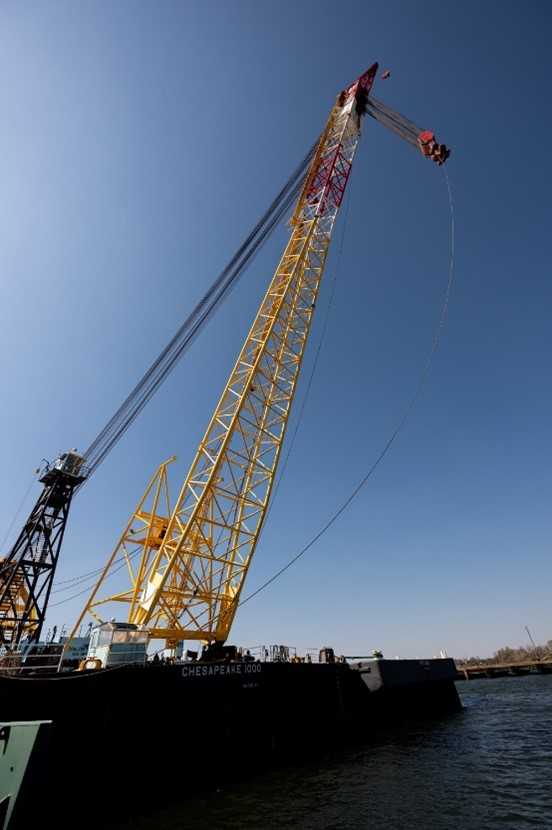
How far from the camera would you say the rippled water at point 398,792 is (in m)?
12.4

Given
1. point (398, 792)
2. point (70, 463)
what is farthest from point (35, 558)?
point (398, 792)

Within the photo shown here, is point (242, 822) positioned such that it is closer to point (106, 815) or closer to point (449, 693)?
point (106, 815)

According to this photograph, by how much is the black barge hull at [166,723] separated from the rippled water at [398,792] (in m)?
1.05

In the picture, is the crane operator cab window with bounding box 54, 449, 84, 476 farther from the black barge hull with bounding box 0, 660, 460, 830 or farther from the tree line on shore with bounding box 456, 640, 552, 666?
the tree line on shore with bounding box 456, 640, 552, 666

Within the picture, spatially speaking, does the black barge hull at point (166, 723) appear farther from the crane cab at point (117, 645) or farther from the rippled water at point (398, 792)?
the crane cab at point (117, 645)

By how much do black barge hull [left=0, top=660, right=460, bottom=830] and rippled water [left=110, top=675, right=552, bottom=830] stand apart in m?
1.05

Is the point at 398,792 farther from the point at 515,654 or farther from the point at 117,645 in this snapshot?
the point at 515,654

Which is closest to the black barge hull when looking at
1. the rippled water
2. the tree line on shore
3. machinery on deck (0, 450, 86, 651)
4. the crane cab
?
the rippled water

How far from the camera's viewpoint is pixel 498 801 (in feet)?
44.2

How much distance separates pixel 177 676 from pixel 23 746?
1053 centimetres

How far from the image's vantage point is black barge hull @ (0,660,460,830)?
14789mm

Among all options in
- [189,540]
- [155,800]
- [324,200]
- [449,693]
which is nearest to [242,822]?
[155,800]

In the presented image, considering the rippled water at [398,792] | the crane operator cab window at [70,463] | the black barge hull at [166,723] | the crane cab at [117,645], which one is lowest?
the rippled water at [398,792]

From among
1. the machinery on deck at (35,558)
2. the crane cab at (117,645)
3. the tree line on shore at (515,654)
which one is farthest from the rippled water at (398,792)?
the tree line on shore at (515,654)
